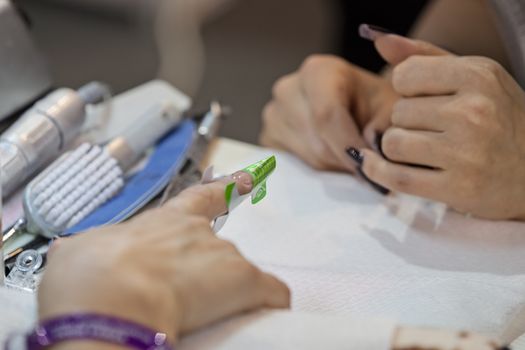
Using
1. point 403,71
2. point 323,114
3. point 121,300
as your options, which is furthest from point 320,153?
point 121,300

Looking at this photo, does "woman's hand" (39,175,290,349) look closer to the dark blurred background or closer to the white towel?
the white towel

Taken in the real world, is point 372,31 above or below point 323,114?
above

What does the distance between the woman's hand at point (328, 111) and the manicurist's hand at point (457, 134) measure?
0.08m

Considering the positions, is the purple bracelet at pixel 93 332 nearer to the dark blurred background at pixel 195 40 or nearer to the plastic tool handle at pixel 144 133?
the plastic tool handle at pixel 144 133

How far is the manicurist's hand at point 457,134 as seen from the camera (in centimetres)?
60

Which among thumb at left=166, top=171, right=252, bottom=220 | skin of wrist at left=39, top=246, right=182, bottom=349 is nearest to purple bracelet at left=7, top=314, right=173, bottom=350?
skin of wrist at left=39, top=246, right=182, bottom=349

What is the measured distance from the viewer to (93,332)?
14.5 inches

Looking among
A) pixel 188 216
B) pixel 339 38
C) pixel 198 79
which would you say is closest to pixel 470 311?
pixel 188 216

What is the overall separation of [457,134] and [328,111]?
6.4 inches

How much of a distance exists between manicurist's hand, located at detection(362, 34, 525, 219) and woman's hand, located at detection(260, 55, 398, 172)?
8cm

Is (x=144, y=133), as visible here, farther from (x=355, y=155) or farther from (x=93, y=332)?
(x=93, y=332)

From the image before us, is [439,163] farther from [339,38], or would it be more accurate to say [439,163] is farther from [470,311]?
[339,38]

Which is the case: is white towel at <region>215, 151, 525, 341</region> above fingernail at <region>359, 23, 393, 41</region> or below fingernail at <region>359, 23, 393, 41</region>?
below

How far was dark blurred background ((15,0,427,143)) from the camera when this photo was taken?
1.81 m
